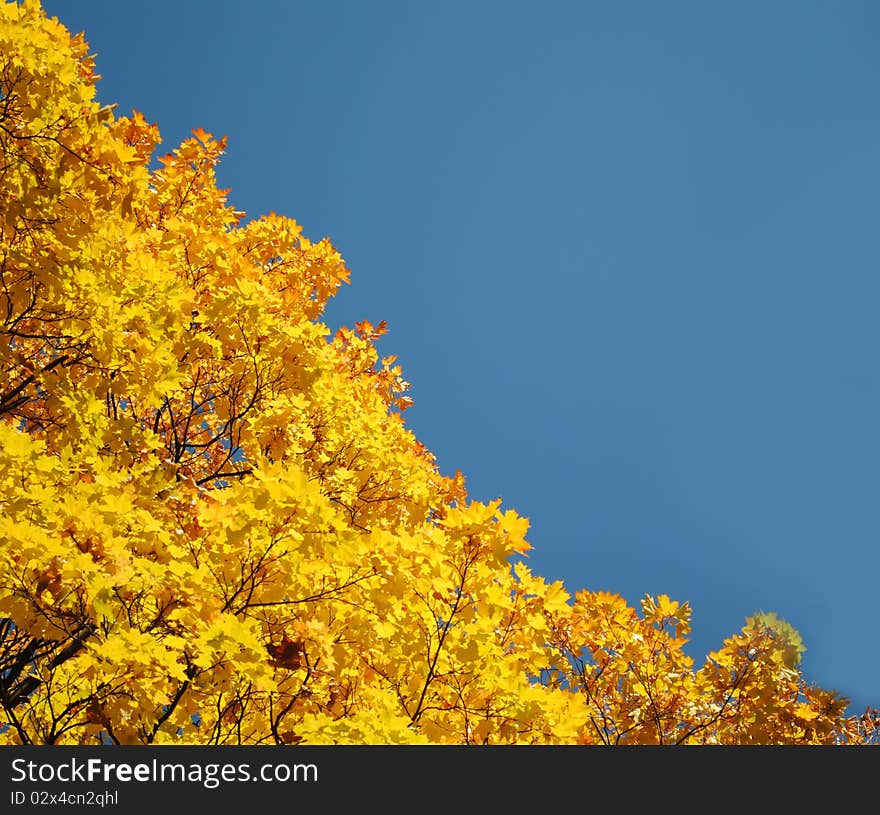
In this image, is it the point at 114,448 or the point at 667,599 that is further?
the point at 667,599

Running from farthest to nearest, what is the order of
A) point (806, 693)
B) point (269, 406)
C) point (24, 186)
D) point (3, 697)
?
point (806, 693) < point (269, 406) < point (24, 186) < point (3, 697)

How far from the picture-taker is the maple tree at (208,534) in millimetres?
3508

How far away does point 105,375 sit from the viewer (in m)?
4.72

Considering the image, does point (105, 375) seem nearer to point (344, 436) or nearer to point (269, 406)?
point (269, 406)

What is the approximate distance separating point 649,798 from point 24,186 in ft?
18.4

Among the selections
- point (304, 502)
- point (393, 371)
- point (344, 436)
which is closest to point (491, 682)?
point (304, 502)

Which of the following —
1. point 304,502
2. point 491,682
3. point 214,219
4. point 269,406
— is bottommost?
point 491,682

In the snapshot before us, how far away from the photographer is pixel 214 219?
7242 millimetres

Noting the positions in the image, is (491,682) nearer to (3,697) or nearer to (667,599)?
(3,697)

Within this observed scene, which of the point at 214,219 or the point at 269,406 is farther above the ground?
the point at 214,219

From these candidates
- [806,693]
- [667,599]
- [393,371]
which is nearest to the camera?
[667,599]

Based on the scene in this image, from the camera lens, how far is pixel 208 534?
13.6 feet

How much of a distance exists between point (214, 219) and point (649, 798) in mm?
6529

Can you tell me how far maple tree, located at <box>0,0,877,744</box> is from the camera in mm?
3508
